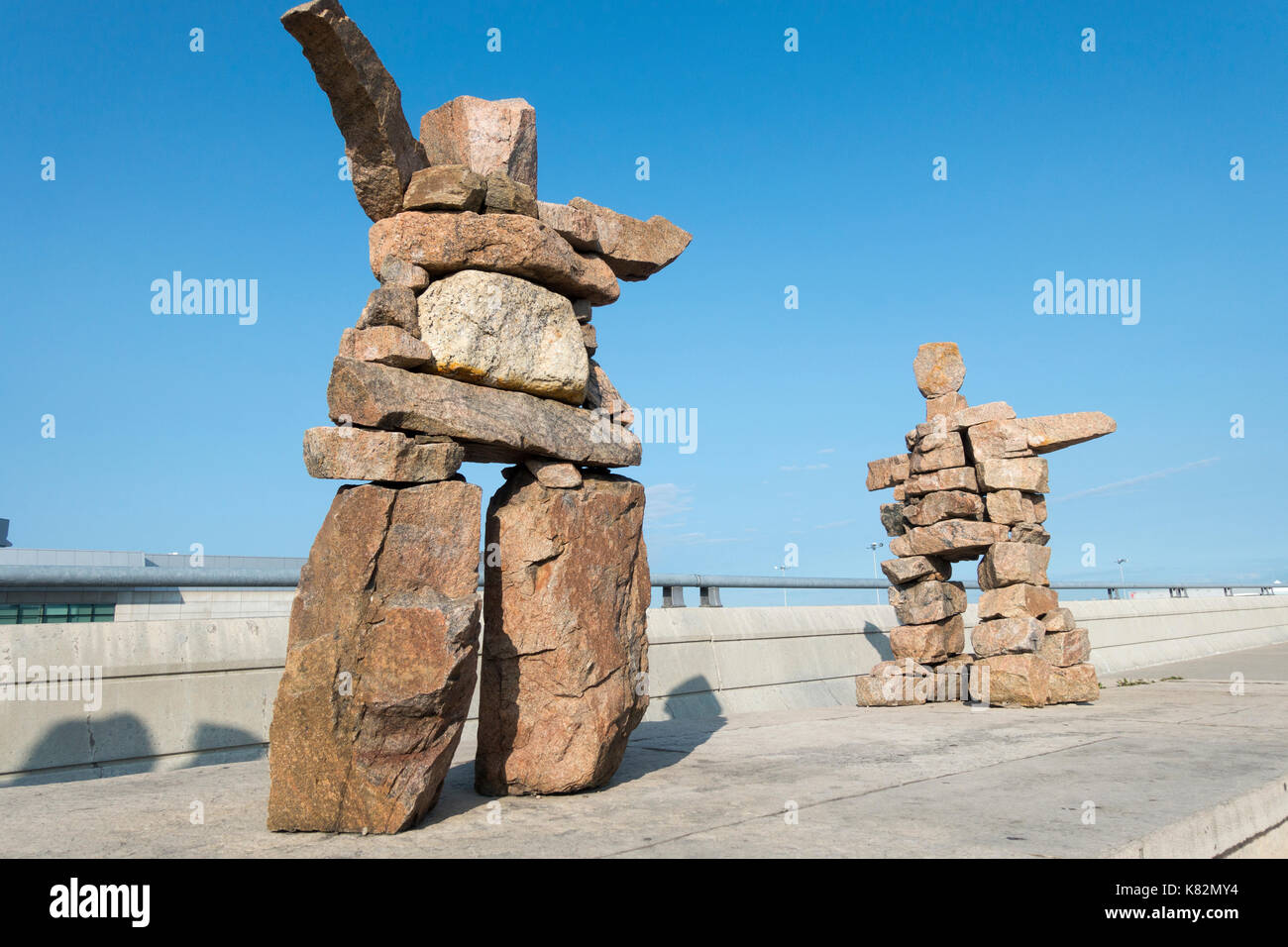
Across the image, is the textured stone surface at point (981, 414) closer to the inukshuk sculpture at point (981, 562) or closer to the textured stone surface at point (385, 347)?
the inukshuk sculpture at point (981, 562)

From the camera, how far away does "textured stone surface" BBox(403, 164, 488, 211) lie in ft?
15.3

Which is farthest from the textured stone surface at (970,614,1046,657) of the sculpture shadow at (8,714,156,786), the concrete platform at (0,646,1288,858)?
the sculpture shadow at (8,714,156,786)

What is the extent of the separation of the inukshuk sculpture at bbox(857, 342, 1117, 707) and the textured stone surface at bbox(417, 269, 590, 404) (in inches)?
219

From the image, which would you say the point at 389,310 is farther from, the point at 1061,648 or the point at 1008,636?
the point at 1061,648

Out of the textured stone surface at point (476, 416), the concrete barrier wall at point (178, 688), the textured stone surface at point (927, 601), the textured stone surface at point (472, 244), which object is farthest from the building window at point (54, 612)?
the textured stone surface at point (927, 601)

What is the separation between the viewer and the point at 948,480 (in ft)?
→ 31.0

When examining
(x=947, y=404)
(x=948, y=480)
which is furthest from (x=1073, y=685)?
(x=947, y=404)

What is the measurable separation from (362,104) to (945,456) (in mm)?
6885

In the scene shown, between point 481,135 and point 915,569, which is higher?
point 481,135

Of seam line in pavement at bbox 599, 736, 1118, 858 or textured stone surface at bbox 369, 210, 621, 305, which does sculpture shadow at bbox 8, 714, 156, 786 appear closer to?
textured stone surface at bbox 369, 210, 621, 305

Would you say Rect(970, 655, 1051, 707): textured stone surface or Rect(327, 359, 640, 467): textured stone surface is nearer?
Rect(327, 359, 640, 467): textured stone surface

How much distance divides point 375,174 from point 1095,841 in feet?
14.2

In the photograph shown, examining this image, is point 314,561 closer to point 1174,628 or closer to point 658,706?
point 658,706

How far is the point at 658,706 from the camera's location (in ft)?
27.9
